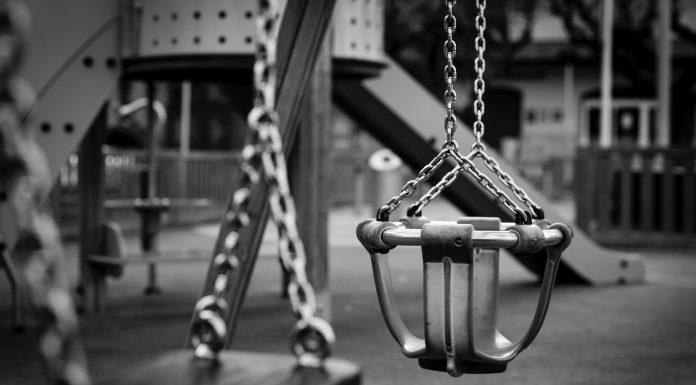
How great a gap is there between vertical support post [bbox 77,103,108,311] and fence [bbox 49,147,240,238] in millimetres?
4541

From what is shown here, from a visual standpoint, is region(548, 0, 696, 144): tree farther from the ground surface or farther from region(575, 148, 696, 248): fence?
the ground surface

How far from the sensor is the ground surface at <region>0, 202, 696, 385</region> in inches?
198

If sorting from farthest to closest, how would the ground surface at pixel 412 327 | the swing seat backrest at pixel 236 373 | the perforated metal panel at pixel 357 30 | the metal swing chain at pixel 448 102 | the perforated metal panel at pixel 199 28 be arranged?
1. the perforated metal panel at pixel 357 30
2. the perforated metal panel at pixel 199 28
3. the ground surface at pixel 412 327
4. the metal swing chain at pixel 448 102
5. the swing seat backrest at pixel 236 373

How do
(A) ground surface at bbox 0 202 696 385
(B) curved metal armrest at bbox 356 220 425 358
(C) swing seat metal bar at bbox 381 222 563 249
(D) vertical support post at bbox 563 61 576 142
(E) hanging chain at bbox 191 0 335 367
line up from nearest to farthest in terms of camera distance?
(E) hanging chain at bbox 191 0 335 367, (C) swing seat metal bar at bbox 381 222 563 249, (B) curved metal armrest at bbox 356 220 425 358, (A) ground surface at bbox 0 202 696 385, (D) vertical support post at bbox 563 61 576 142

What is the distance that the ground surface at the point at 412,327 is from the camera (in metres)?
5.04

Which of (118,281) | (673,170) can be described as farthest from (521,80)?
(118,281)

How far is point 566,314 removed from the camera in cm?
699

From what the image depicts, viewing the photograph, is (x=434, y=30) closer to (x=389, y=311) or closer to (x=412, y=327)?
(x=412, y=327)

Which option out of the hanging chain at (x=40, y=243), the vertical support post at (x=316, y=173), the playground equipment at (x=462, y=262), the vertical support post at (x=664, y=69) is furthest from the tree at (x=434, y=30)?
the hanging chain at (x=40, y=243)

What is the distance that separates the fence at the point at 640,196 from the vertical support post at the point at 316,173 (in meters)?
6.63

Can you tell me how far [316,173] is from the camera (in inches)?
242

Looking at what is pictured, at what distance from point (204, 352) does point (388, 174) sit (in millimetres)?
12436

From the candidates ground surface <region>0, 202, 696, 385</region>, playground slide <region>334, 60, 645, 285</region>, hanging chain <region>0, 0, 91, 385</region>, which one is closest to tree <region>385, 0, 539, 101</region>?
ground surface <region>0, 202, 696, 385</region>

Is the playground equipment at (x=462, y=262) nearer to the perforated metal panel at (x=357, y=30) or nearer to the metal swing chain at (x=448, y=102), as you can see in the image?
the metal swing chain at (x=448, y=102)
